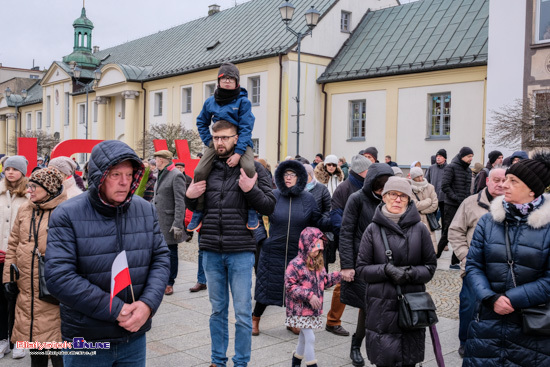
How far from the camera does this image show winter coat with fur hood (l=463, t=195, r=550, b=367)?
12.3ft

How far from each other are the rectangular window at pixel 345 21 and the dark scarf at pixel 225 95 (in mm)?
26402

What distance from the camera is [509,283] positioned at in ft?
12.7

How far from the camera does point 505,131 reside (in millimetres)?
16609

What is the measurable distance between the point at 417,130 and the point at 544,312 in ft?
71.1

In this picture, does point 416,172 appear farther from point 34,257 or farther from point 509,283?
point 34,257

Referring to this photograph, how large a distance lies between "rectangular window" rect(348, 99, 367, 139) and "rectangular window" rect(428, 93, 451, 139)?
3486 mm

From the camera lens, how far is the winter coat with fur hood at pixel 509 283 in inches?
148

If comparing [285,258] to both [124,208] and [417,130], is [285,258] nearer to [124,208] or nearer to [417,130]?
[124,208]

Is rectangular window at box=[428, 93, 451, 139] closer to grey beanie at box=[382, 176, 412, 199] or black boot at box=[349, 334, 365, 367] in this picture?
black boot at box=[349, 334, 365, 367]

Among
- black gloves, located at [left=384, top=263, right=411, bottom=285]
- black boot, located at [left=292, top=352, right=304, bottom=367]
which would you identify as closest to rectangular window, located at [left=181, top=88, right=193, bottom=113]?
black boot, located at [left=292, top=352, right=304, bottom=367]

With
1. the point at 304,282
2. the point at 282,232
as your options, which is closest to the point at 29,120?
the point at 282,232

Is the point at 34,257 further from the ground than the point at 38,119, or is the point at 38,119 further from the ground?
the point at 38,119

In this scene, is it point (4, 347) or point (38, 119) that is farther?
point (38, 119)

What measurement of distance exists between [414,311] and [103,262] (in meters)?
2.36
